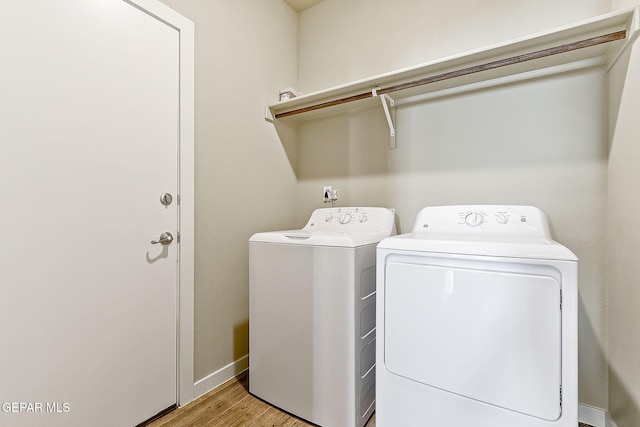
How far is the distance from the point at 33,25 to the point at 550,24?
2368 millimetres

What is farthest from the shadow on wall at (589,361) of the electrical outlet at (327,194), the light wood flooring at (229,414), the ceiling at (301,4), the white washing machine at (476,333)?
the ceiling at (301,4)

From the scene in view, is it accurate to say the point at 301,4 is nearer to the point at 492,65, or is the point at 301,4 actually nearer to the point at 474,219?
the point at 492,65

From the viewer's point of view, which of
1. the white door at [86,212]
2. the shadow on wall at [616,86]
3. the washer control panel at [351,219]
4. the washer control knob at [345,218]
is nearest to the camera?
the white door at [86,212]

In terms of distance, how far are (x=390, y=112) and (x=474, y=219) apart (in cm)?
96

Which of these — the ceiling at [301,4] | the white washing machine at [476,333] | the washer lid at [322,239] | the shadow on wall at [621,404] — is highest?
the ceiling at [301,4]

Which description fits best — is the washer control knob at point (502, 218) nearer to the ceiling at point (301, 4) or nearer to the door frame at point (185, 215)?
the door frame at point (185, 215)

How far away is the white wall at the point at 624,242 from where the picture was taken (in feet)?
3.70

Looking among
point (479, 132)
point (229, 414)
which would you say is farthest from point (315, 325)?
point (479, 132)

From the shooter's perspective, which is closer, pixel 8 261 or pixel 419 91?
pixel 8 261

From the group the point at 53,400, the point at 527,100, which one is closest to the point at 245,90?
the point at 527,100

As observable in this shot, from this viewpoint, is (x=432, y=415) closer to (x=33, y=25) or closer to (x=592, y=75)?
(x=592, y=75)

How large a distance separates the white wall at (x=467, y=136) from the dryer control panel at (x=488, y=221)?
179mm

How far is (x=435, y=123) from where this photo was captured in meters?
1.89

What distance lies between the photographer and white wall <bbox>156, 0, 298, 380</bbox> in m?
1.71
